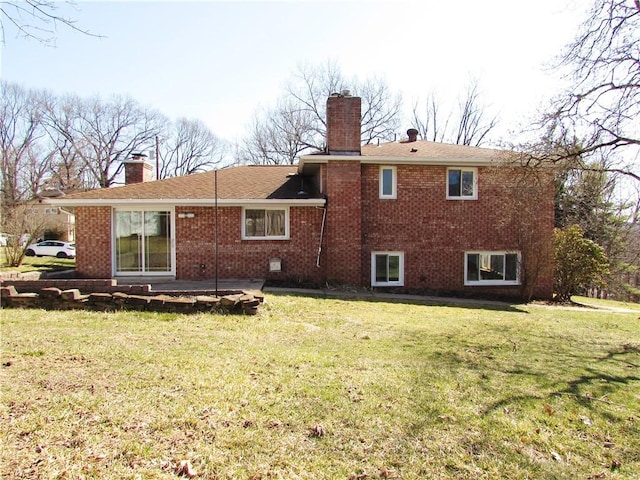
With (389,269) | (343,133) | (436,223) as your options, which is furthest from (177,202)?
(436,223)

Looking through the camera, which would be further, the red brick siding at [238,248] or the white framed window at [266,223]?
the white framed window at [266,223]

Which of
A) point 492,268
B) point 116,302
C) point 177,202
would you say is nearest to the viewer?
point 116,302

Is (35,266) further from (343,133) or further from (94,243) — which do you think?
(343,133)

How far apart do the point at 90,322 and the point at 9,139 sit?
52613 millimetres

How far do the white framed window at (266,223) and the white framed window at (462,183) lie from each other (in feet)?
19.5

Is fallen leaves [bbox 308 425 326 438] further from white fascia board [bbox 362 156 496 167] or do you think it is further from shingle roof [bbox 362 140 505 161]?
shingle roof [bbox 362 140 505 161]

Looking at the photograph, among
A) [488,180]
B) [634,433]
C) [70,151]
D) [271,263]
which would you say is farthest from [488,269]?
[70,151]

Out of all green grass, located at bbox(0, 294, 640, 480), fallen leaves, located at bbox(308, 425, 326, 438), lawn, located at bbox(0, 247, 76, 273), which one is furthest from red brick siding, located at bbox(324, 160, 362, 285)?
lawn, located at bbox(0, 247, 76, 273)

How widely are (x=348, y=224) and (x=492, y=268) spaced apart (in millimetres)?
5813

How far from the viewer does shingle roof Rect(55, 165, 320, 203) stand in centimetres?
1313

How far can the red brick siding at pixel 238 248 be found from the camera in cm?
1323

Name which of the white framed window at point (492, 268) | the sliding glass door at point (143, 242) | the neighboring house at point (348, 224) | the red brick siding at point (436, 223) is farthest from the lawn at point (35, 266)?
the white framed window at point (492, 268)

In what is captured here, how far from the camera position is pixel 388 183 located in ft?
47.1

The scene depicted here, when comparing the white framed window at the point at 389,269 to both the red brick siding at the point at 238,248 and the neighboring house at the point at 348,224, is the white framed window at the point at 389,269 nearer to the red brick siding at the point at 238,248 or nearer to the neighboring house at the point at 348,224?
the neighboring house at the point at 348,224
